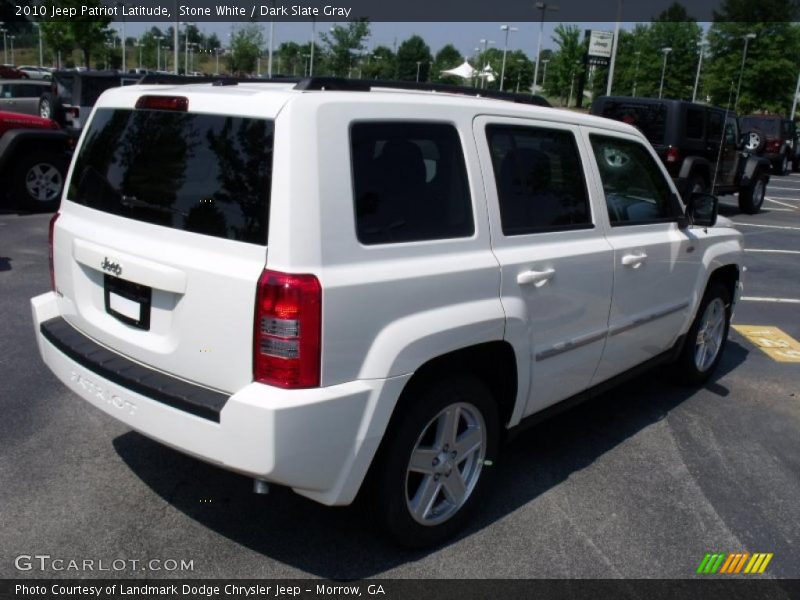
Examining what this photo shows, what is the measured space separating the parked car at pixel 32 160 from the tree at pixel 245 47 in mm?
40223

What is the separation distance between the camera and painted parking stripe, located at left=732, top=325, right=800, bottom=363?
253 inches

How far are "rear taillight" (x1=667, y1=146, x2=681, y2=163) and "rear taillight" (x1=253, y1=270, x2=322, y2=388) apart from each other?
12109 millimetres

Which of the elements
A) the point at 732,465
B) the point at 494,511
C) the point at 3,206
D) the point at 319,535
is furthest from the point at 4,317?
the point at 3,206

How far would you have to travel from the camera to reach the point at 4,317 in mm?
5996

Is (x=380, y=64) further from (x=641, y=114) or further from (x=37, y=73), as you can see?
(x=641, y=114)

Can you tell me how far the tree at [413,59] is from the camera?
7611 centimetres

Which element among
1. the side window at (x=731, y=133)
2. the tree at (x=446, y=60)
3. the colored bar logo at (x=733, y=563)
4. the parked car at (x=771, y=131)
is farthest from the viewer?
the tree at (x=446, y=60)

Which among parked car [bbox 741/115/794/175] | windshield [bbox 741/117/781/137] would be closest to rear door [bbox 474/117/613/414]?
parked car [bbox 741/115/794/175]

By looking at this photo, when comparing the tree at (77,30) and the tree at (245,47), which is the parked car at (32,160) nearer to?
the tree at (77,30)

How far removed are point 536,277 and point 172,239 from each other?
1539 millimetres

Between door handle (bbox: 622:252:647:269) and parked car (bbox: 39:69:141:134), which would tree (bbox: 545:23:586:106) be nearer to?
parked car (bbox: 39:69:141:134)

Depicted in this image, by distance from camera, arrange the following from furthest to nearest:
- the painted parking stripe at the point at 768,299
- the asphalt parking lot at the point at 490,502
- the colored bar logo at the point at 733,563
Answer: the painted parking stripe at the point at 768,299, the colored bar logo at the point at 733,563, the asphalt parking lot at the point at 490,502

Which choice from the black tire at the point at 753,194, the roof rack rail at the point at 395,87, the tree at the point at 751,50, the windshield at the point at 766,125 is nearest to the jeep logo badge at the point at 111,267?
the roof rack rail at the point at 395,87

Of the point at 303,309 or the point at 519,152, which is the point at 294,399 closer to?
the point at 303,309
